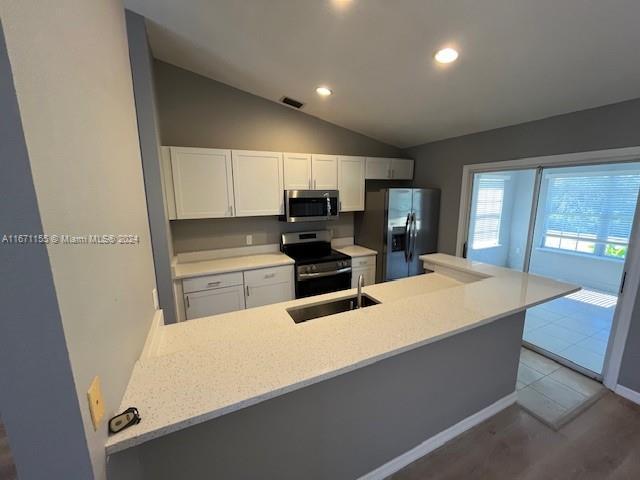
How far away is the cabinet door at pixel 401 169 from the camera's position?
3.95 meters

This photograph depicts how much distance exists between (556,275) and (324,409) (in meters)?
3.84

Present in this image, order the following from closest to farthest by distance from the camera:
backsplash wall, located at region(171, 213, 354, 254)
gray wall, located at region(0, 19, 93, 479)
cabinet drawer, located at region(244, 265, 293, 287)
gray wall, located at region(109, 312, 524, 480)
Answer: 1. gray wall, located at region(0, 19, 93, 479)
2. gray wall, located at region(109, 312, 524, 480)
3. cabinet drawer, located at region(244, 265, 293, 287)
4. backsplash wall, located at region(171, 213, 354, 254)

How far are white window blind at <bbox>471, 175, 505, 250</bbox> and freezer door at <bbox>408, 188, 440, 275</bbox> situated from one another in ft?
1.64

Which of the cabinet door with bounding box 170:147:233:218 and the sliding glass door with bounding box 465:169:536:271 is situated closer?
the cabinet door with bounding box 170:147:233:218

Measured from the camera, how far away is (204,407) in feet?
2.72

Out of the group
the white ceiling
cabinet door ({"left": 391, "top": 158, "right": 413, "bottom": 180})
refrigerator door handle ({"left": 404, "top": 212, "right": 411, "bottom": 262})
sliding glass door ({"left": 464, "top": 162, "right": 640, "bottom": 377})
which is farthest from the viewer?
cabinet door ({"left": 391, "top": 158, "right": 413, "bottom": 180})

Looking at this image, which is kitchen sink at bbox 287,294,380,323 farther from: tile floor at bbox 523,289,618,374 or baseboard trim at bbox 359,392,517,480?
tile floor at bbox 523,289,618,374

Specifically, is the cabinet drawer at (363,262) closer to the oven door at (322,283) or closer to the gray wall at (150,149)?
the oven door at (322,283)

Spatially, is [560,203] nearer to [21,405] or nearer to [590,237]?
[590,237]

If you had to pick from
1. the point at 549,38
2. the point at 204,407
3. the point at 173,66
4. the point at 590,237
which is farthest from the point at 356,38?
the point at 590,237

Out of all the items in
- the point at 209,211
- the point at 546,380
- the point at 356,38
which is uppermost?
the point at 356,38

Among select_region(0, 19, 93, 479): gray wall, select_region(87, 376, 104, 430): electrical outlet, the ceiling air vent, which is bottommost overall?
select_region(87, 376, 104, 430): electrical outlet

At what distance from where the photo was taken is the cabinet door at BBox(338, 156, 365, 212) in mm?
3586

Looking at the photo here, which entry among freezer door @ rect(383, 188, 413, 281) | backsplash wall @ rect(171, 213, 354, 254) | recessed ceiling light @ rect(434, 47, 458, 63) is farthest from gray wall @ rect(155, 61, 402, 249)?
recessed ceiling light @ rect(434, 47, 458, 63)
